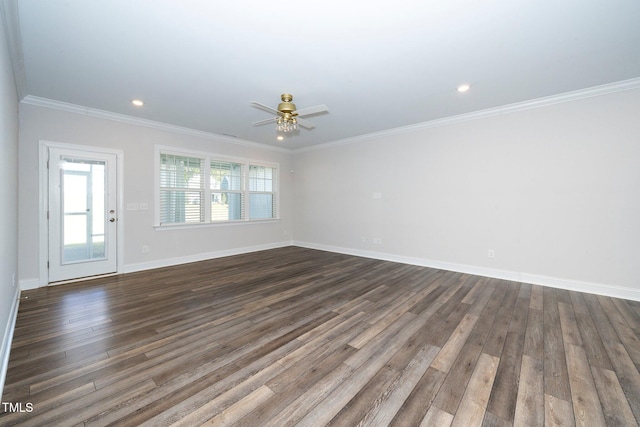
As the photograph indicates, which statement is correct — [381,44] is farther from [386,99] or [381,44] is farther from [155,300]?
[155,300]

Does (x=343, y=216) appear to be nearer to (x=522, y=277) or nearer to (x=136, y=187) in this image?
(x=522, y=277)

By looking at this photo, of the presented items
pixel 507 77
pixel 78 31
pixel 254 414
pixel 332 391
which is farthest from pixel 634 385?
pixel 78 31

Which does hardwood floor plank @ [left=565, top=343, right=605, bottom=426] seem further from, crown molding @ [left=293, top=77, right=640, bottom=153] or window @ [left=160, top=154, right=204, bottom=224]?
window @ [left=160, top=154, right=204, bottom=224]

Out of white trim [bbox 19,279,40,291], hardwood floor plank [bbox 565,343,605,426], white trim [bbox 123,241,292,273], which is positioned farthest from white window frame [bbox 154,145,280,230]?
hardwood floor plank [bbox 565,343,605,426]

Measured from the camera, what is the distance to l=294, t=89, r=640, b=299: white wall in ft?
11.3

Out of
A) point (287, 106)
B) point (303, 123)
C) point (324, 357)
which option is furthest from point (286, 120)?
point (324, 357)

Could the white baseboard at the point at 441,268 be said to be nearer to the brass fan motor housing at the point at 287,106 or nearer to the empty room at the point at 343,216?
the empty room at the point at 343,216

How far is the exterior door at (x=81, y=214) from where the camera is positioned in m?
3.96

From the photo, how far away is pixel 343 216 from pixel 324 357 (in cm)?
441

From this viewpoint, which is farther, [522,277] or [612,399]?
[522,277]

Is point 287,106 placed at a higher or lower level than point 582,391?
higher

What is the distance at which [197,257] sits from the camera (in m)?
5.52

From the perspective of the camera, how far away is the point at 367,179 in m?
5.88

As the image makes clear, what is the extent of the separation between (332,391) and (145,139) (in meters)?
5.13
